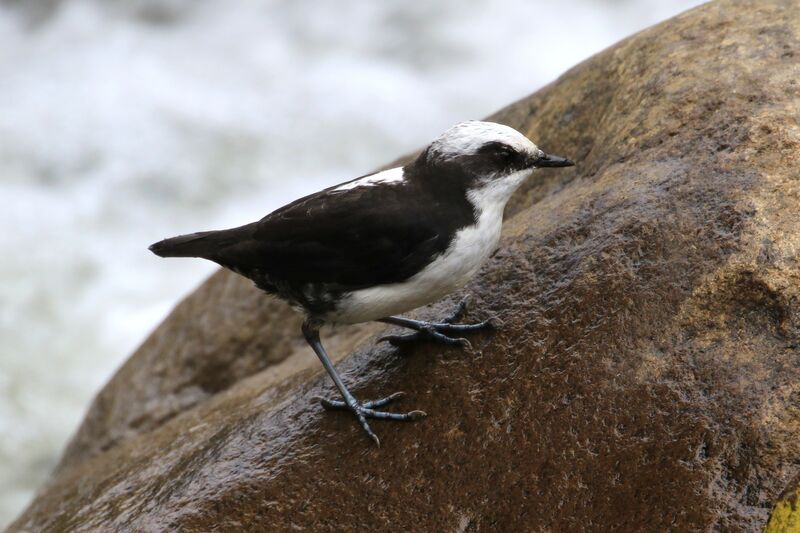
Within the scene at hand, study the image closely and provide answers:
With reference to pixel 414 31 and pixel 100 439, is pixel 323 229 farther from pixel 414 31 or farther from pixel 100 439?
pixel 414 31

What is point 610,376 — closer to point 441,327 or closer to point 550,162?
point 441,327

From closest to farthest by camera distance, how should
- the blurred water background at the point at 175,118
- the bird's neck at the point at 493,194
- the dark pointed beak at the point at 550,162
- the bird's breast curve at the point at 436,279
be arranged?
1. the bird's breast curve at the point at 436,279
2. the bird's neck at the point at 493,194
3. the dark pointed beak at the point at 550,162
4. the blurred water background at the point at 175,118

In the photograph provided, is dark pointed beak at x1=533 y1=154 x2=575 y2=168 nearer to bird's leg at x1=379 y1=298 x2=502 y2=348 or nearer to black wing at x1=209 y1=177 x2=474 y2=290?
black wing at x1=209 y1=177 x2=474 y2=290

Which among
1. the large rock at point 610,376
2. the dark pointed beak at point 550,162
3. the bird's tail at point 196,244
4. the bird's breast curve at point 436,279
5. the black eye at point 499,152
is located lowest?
the large rock at point 610,376

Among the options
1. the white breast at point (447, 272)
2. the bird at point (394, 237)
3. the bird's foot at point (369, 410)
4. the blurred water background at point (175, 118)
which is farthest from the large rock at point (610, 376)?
the blurred water background at point (175, 118)

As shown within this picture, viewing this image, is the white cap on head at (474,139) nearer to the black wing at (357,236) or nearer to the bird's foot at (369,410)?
the black wing at (357,236)

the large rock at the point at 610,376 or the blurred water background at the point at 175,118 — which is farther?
the blurred water background at the point at 175,118

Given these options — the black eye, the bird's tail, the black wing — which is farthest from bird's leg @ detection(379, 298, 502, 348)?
the bird's tail
